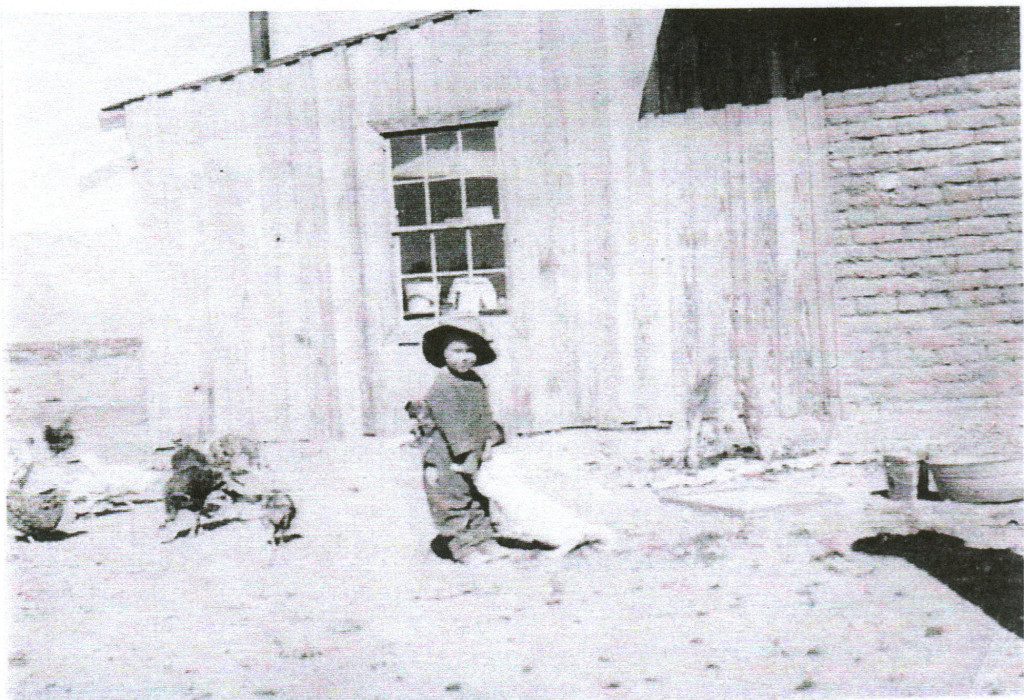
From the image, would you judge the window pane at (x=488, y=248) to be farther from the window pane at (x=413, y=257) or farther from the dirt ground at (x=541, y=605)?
the dirt ground at (x=541, y=605)

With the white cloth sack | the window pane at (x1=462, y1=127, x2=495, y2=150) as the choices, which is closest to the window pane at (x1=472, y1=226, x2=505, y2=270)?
the window pane at (x1=462, y1=127, x2=495, y2=150)

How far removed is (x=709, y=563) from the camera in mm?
4363

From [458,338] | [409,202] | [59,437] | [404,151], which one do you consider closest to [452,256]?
[409,202]

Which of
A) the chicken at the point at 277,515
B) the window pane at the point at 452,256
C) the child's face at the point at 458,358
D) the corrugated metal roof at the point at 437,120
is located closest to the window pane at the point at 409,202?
the window pane at the point at 452,256

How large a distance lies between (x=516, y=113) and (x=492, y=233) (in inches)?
37.6

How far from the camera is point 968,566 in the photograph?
407cm

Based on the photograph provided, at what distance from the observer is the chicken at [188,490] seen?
Result: 522 cm

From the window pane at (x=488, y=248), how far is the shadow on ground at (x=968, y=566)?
335 cm

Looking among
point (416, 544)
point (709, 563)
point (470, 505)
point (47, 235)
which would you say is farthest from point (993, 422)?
point (47, 235)

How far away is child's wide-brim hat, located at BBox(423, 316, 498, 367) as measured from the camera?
205 inches

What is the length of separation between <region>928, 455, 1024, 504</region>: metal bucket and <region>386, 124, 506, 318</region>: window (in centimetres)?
339

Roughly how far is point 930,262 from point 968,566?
2503 mm

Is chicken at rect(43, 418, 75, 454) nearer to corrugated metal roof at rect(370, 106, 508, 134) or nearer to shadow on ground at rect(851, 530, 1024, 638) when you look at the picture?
corrugated metal roof at rect(370, 106, 508, 134)

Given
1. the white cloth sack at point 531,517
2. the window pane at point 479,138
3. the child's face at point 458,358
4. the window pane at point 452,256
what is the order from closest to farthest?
the white cloth sack at point 531,517, the child's face at point 458,358, the window pane at point 479,138, the window pane at point 452,256
